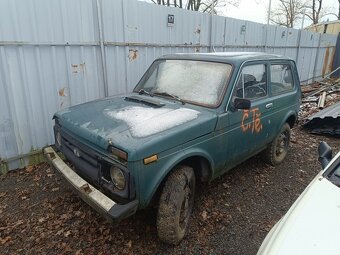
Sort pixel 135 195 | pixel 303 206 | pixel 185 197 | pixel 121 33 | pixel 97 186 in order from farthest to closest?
1. pixel 121 33
2. pixel 185 197
3. pixel 97 186
4. pixel 135 195
5. pixel 303 206

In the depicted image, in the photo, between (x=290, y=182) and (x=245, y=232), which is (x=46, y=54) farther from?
(x=290, y=182)

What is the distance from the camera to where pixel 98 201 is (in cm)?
247

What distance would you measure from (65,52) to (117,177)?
3.20 m

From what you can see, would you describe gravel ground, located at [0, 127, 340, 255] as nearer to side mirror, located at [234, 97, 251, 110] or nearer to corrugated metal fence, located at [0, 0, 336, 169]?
corrugated metal fence, located at [0, 0, 336, 169]

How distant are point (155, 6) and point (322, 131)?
5115 mm

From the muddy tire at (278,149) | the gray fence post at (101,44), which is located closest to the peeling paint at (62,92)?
the gray fence post at (101,44)

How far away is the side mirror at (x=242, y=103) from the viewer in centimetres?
326

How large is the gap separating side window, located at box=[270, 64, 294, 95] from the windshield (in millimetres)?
1235

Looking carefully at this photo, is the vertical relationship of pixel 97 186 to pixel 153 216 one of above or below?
above

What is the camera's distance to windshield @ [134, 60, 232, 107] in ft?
11.2

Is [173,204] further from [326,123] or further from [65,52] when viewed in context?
[326,123]

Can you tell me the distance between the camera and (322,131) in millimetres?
6961

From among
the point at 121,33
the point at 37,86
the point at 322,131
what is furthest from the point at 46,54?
the point at 322,131

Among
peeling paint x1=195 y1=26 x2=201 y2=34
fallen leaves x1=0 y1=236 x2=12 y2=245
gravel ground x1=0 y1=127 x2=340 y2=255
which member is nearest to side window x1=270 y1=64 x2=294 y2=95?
gravel ground x1=0 y1=127 x2=340 y2=255
